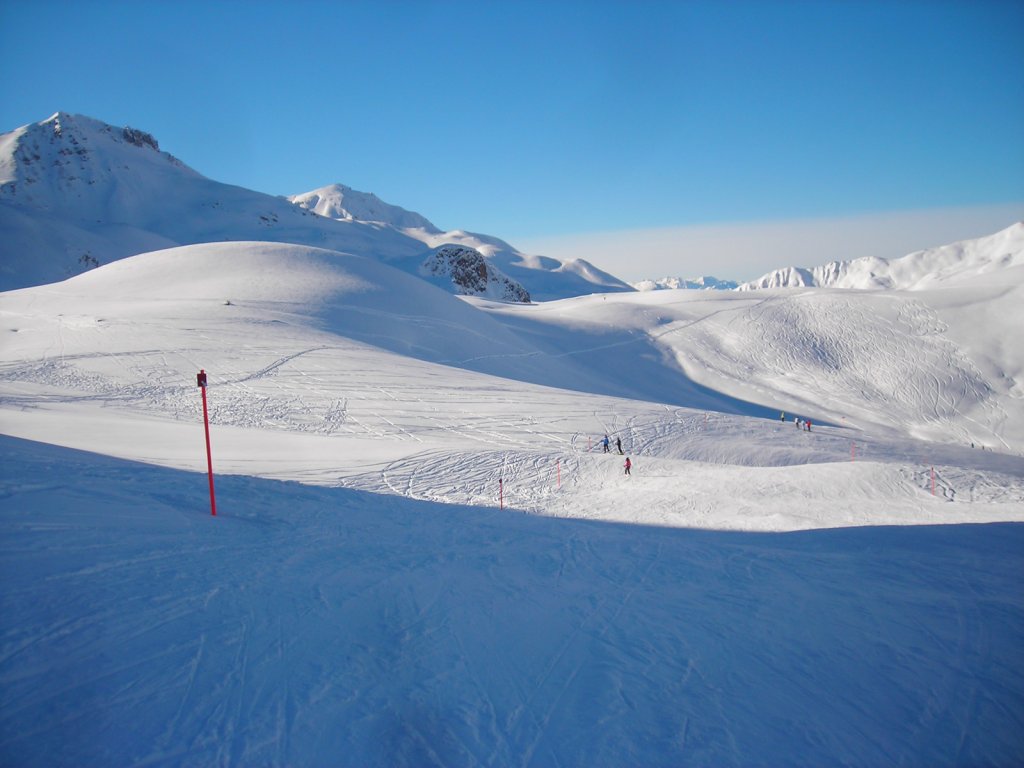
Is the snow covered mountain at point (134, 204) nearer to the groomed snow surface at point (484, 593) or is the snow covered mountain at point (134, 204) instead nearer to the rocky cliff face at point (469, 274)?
the rocky cliff face at point (469, 274)

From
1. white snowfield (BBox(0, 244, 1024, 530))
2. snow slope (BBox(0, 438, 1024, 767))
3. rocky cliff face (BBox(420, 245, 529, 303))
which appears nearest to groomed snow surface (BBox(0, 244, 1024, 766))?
snow slope (BBox(0, 438, 1024, 767))

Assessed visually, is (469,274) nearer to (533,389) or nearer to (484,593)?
(533,389)

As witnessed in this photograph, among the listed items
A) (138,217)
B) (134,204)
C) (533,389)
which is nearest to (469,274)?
(138,217)

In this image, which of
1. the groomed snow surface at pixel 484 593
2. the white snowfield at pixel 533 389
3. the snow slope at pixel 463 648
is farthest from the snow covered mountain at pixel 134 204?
the snow slope at pixel 463 648

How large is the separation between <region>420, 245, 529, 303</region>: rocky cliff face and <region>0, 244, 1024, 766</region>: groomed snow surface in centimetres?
9675

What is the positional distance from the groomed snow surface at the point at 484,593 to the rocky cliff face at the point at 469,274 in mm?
96755

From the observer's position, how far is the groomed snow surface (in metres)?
4.84

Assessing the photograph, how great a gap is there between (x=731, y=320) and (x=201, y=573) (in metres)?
61.3

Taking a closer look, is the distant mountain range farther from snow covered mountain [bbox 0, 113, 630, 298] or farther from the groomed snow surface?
the groomed snow surface

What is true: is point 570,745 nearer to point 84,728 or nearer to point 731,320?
point 84,728

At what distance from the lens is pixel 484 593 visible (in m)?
7.65

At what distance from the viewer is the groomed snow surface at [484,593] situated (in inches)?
191

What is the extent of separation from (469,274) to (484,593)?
117 metres

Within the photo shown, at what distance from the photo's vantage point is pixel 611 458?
65.5ft
